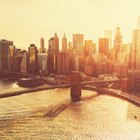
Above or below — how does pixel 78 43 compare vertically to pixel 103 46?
above

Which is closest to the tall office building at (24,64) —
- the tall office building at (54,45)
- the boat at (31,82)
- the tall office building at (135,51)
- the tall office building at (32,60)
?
the tall office building at (32,60)

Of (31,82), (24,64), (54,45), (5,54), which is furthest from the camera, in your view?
(5,54)

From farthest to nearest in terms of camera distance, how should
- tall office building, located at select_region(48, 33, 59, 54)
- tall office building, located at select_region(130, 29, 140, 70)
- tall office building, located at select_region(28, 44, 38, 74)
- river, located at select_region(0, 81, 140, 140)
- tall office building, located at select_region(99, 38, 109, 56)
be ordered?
tall office building, located at select_region(99, 38, 109, 56) < tall office building, located at select_region(48, 33, 59, 54) < tall office building, located at select_region(28, 44, 38, 74) < tall office building, located at select_region(130, 29, 140, 70) < river, located at select_region(0, 81, 140, 140)

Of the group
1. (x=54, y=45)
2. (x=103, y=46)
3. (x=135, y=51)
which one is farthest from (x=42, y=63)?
(x=135, y=51)

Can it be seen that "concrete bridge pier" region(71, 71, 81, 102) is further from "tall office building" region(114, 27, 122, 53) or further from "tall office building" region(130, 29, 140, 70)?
"tall office building" region(114, 27, 122, 53)

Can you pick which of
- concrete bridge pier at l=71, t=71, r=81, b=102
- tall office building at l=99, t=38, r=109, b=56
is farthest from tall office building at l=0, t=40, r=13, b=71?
concrete bridge pier at l=71, t=71, r=81, b=102

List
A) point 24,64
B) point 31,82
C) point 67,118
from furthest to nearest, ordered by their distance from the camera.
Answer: point 24,64 → point 31,82 → point 67,118

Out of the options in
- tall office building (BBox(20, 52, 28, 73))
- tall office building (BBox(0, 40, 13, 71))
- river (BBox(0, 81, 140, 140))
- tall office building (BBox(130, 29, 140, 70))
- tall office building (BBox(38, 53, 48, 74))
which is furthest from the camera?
tall office building (BBox(0, 40, 13, 71))

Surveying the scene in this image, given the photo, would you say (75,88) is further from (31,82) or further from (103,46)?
(103,46)

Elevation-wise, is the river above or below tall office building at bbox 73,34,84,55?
below
